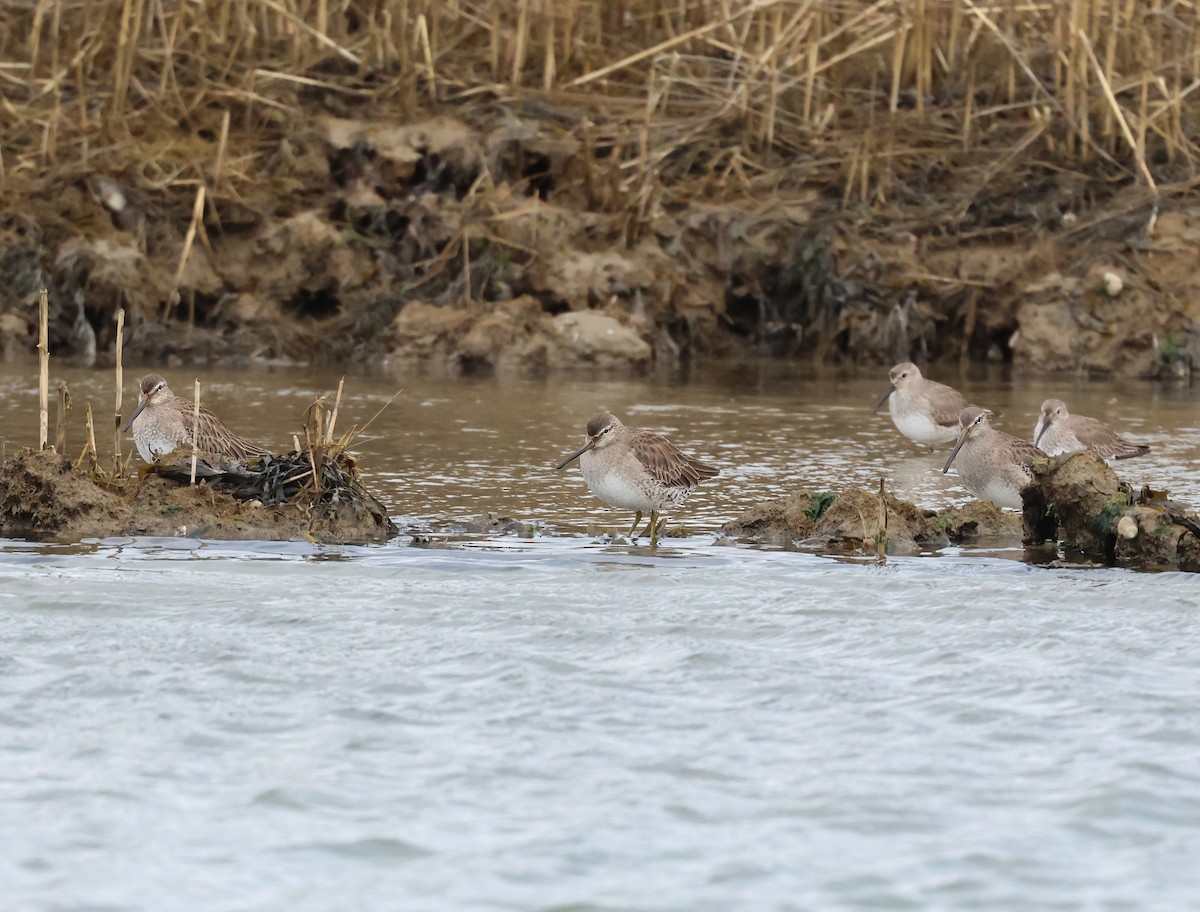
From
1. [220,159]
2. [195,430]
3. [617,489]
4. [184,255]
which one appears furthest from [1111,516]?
[220,159]

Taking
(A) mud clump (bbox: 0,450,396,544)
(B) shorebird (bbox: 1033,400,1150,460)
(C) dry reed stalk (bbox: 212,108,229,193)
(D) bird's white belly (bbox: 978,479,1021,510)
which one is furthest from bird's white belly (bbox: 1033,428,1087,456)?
(C) dry reed stalk (bbox: 212,108,229,193)

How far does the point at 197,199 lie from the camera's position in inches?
608

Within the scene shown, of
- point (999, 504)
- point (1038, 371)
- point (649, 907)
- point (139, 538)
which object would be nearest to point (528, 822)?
point (649, 907)

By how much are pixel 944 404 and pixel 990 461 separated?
2.25m

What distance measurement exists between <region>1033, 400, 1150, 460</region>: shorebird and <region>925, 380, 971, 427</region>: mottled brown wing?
700 mm

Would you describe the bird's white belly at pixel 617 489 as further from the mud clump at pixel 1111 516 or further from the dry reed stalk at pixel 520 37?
the dry reed stalk at pixel 520 37

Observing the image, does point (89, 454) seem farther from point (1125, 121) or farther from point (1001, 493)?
point (1125, 121)

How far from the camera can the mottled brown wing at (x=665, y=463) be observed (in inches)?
330

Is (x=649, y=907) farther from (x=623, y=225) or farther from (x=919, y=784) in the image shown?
(x=623, y=225)

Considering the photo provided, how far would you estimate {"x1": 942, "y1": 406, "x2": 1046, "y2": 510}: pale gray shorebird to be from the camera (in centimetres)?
923

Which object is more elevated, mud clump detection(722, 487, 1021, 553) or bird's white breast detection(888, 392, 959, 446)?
bird's white breast detection(888, 392, 959, 446)

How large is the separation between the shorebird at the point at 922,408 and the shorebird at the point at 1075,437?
0.69m

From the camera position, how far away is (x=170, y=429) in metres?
9.45

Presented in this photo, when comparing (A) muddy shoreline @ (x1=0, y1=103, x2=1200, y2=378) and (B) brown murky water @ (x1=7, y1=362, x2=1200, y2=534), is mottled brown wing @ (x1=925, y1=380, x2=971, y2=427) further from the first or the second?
(A) muddy shoreline @ (x1=0, y1=103, x2=1200, y2=378)
